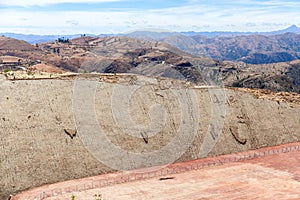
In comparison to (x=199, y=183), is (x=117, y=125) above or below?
above

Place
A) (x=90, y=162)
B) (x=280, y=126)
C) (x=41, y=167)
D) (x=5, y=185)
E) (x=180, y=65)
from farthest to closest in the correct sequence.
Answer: (x=180, y=65) < (x=280, y=126) < (x=90, y=162) < (x=41, y=167) < (x=5, y=185)

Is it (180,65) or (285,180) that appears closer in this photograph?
(285,180)

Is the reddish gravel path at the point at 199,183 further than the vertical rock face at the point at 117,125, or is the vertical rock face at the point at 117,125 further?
the vertical rock face at the point at 117,125

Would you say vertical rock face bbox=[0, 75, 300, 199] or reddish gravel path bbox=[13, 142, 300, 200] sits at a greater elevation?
vertical rock face bbox=[0, 75, 300, 199]

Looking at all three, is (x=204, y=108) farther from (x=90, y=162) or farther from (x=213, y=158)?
(x=90, y=162)

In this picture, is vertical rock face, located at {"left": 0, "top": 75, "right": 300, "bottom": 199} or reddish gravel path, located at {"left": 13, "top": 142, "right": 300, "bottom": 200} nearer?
reddish gravel path, located at {"left": 13, "top": 142, "right": 300, "bottom": 200}

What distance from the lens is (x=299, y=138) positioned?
1937 inches

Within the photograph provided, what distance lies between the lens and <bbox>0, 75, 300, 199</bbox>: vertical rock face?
3300 centimetres

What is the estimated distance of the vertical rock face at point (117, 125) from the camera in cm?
3300

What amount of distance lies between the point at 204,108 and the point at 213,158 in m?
7.02

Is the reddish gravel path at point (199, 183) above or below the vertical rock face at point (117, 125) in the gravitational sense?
below

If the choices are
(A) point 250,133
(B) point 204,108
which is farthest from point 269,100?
(B) point 204,108

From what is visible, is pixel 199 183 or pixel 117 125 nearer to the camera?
pixel 199 183

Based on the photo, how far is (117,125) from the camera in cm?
3875
